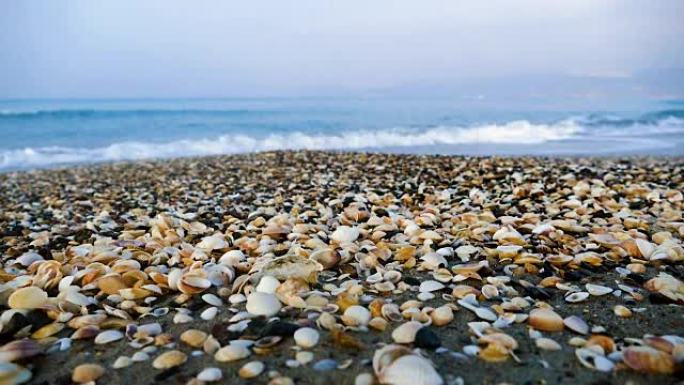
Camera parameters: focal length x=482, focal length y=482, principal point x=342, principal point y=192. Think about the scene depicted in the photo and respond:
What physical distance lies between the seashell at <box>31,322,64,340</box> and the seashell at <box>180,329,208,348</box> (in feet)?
1.48

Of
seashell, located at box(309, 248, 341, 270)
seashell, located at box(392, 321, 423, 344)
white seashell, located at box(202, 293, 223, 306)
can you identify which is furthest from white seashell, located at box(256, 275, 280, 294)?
seashell, located at box(392, 321, 423, 344)

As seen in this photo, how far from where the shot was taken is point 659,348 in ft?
4.25

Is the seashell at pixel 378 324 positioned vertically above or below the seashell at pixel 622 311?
below

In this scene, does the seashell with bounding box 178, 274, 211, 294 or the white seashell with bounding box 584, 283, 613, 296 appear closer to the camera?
the white seashell with bounding box 584, 283, 613, 296

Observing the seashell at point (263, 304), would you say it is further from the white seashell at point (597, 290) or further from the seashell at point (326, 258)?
the white seashell at point (597, 290)

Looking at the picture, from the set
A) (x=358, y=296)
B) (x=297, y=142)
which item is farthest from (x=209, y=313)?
(x=297, y=142)

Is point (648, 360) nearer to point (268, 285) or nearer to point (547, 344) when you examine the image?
point (547, 344)

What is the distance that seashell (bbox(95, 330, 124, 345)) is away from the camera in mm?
1516

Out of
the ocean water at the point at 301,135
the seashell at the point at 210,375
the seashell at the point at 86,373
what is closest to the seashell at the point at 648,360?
the seashell at the point at 210,375

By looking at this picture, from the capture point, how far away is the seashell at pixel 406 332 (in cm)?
141

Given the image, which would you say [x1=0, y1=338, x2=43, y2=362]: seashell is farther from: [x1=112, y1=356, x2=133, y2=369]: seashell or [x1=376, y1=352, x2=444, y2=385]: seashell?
[x1=376, y1=352, x2=444, y2=385]: seashell

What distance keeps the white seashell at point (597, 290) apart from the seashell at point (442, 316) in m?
0.57

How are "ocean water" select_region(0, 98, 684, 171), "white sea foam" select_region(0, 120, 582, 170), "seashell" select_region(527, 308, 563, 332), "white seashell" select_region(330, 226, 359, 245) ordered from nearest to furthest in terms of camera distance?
"seashell" select_region(527, 308, 563, 332)
"white seashell" select_region(330, 226, 359, 245)
"white sea foam" select_region(0, 120, 582, 170)
"ocean water" select_region(0, 98, 684, 171)

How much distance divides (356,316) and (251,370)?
415 millimetres
